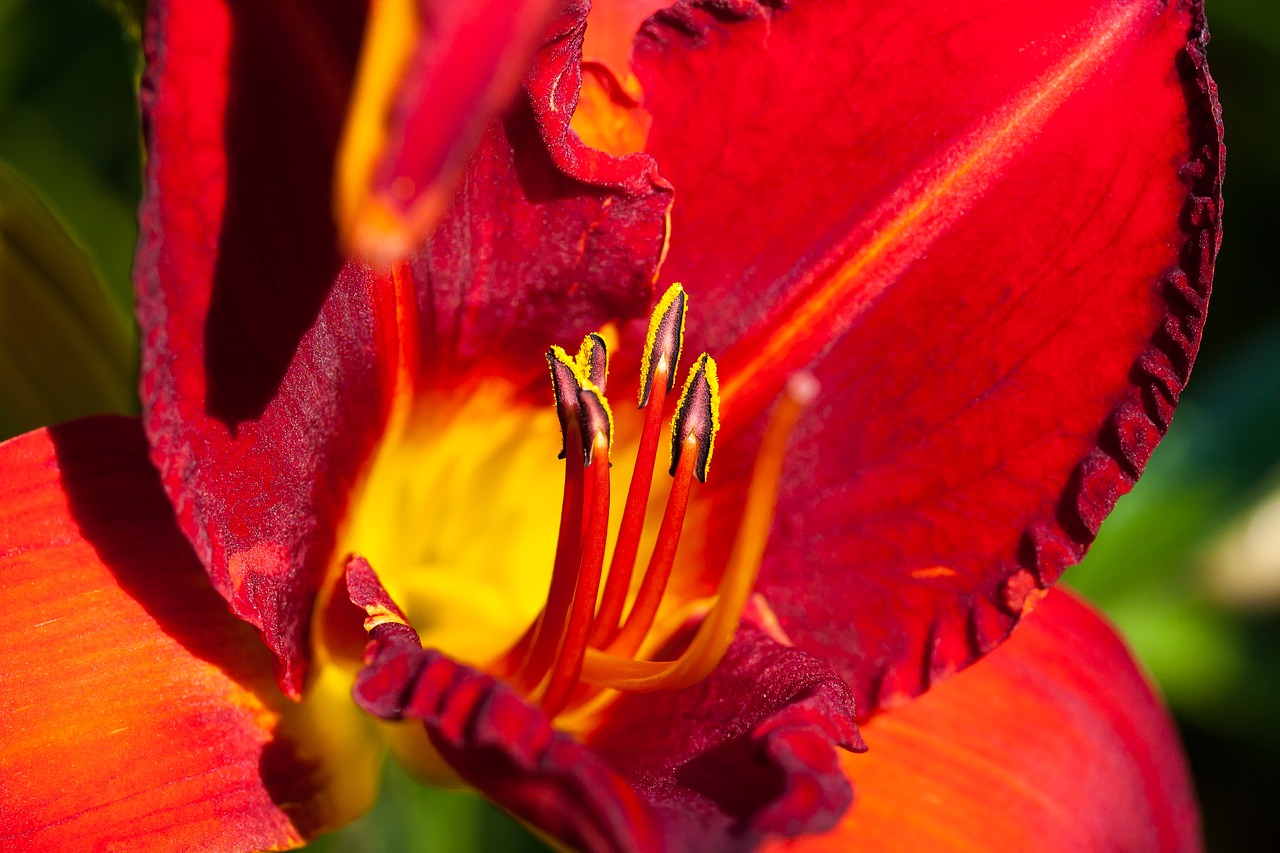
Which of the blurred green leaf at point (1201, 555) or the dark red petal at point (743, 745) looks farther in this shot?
the blurred green leaf at point (1201, 555)

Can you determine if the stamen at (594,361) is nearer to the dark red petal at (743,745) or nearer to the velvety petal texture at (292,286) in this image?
the velvety petal texture at (292,286)

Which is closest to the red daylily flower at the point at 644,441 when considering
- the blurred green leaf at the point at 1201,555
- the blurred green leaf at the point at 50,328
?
the blurred green leaf at the point at 50,328

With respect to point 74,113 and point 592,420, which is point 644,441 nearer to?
point 592,420

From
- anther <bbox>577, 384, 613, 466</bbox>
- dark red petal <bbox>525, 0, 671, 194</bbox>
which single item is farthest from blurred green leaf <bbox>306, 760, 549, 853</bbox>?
dark red petal <bbox>525, 0, 671, 194</bbox>

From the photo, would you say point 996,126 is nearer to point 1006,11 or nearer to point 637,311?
point 1006,11

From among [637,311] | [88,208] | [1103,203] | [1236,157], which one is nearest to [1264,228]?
[1236,157]

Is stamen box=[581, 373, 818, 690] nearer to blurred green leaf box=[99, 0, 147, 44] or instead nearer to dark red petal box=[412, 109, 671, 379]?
dark red petal box=[412, 109, 671, 379]

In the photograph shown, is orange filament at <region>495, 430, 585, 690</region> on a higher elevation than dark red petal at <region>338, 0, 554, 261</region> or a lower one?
lower
